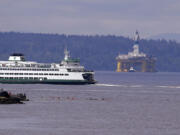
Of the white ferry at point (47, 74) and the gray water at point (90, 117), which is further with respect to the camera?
the white ferry at point (47, 74)

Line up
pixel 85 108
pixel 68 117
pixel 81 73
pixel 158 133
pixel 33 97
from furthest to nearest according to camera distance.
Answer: pixel 81 73 → pixel 33 97 → pixel 85 108 → pixel 68 117 → pixel 158 133

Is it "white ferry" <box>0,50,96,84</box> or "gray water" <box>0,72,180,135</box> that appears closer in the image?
"gray water" <box>0,72,180,135</box>

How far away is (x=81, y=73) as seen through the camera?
172 meters

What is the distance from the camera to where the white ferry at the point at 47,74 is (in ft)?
566

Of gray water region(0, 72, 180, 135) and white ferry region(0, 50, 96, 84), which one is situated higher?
white ferry region(0, 50, 96, 84)

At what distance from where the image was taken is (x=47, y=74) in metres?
176

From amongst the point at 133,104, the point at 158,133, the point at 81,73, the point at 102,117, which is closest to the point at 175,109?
the point at 133,104

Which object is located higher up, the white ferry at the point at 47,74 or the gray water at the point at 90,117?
the white ferry at the point at 47,74

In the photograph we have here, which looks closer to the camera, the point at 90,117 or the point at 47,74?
the point at 90,117

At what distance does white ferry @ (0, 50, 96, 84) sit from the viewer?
566 feet

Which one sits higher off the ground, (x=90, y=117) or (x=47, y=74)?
(x=47, y=74)

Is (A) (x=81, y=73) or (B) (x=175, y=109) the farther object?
(A) (x=81, y=73)

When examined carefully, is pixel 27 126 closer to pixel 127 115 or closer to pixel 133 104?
pixel 127 115

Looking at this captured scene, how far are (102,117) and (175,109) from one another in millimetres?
16696
